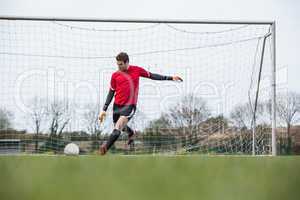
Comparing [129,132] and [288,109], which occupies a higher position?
[288,109]

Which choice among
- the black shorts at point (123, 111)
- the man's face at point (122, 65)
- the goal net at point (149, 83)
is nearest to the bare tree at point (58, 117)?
the goal net at point (149, 83)

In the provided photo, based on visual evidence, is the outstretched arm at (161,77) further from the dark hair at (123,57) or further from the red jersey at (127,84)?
the dark hair at (123,57)

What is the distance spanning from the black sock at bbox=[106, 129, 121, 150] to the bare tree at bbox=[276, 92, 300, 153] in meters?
0.99

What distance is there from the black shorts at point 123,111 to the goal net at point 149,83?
0.13 ft

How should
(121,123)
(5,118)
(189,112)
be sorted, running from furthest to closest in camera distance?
(121,123) → (189,112) → (5,118)

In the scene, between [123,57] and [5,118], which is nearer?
[5,118]

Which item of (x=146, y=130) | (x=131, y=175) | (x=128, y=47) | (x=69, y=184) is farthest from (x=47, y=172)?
(x=128, y=47)

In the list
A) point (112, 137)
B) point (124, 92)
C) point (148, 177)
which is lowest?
point (148, 177)

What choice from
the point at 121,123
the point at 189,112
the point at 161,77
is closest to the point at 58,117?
the point at 121,123

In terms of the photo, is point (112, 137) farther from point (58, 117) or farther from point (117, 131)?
point (58, 117)

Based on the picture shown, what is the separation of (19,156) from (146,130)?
1.18 metres

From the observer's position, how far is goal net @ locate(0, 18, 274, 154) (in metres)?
2.40

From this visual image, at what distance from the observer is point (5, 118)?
235 centimetres

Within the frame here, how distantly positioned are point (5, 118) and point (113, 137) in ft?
2.12
